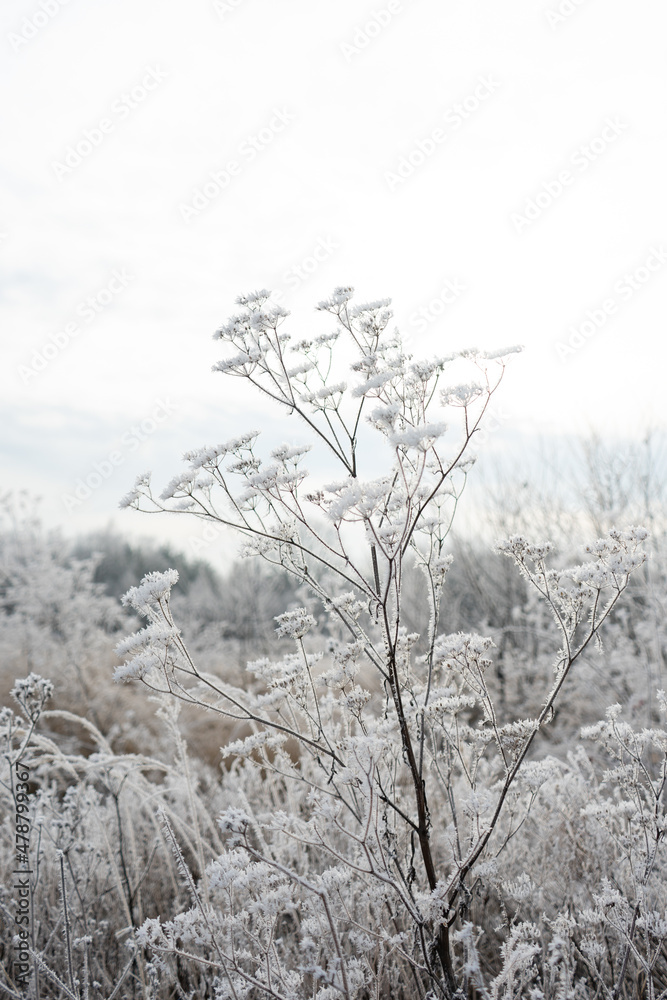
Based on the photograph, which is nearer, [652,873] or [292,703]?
[292,703]

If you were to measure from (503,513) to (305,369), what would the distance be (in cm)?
818

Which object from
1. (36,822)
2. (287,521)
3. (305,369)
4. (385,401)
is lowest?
(36,822)

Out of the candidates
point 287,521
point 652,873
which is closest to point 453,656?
point 287,521

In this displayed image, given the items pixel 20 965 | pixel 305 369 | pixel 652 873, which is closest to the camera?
pixel 305 369

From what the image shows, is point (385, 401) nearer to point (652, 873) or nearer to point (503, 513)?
point (652, 873)

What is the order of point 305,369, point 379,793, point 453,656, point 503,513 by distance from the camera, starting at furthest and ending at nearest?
1. point 503,513
2. point 305,369
3. point 453,656
4. point 379,793

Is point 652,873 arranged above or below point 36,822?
below

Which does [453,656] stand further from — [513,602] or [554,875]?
[513,602]

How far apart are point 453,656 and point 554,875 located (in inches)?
66.2

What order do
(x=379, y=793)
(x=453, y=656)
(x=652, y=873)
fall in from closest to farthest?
(x=379, y=793)
(x=453, y=656)
(x=652, y=873)

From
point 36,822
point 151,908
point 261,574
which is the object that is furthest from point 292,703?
point 261,574

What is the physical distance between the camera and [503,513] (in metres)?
10.2

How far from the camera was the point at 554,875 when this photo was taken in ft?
10.6

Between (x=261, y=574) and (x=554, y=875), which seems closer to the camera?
(x=554, y=875)
